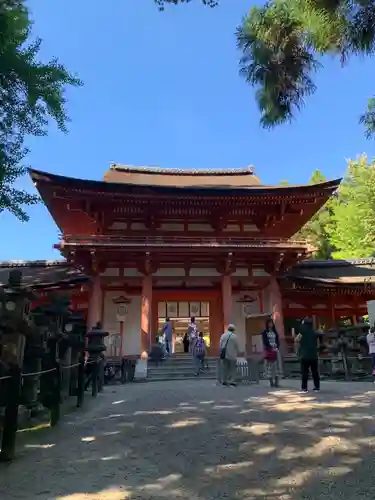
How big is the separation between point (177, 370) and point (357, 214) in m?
19.5

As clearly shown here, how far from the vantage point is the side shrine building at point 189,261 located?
16.1m

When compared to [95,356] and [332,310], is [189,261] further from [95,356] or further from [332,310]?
[95,356]

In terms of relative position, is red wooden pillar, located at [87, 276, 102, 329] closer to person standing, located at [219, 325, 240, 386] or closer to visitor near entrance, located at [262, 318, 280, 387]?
person standing, located at [219, 325, 240, 386]

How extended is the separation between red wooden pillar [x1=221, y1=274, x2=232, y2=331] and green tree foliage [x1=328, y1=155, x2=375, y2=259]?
13.8 meters

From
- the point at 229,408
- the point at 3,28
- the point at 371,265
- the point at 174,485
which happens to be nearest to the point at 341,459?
the point at 174,485

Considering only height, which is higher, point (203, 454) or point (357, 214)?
point (357, 214)

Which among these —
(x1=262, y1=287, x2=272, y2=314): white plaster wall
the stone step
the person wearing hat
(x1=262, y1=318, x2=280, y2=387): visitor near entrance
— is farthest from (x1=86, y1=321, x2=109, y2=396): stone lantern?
(x1=262, y1=287, x2=272, y2=314): white plaster wall

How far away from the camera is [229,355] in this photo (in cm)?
1015

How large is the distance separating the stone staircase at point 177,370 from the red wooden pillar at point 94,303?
301cm

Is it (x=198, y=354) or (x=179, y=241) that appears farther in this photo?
(x=179, y=241)

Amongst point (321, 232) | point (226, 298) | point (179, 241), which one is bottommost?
point (226, 298)

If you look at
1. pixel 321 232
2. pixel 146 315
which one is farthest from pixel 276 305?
pixel 321 232

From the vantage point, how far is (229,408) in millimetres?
6699

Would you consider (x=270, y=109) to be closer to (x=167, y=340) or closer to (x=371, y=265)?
(x=167, y=340)
